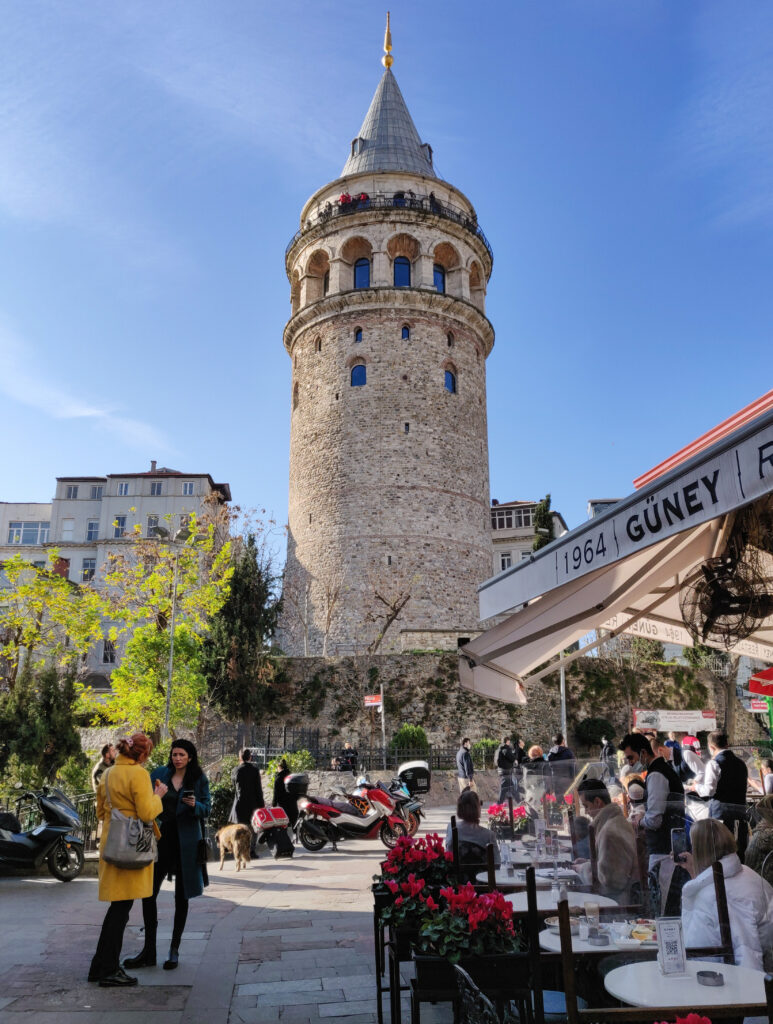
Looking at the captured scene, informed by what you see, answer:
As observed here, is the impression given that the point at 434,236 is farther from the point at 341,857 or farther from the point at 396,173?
the point at 341,857

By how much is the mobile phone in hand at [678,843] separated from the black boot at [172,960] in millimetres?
3174

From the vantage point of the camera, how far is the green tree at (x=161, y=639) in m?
21.0

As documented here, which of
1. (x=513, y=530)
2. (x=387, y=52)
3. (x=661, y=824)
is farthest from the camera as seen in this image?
(x=513, y=530)

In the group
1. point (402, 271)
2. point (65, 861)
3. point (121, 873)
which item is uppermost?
point (402, 271)

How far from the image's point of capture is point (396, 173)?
3375cm

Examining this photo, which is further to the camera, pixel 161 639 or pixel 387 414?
pixel 387 414

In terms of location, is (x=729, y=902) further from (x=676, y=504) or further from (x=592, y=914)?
(x=676, y=504)

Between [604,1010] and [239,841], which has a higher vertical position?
[604,1010]

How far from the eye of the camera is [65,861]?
8828 millimetres

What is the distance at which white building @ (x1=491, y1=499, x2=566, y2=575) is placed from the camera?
171ft

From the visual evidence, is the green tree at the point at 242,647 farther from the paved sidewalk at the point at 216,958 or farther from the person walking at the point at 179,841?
the person walking at the point at 179,841

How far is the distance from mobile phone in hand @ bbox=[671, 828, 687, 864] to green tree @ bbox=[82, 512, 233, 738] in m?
17.7

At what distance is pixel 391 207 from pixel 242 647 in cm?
1843

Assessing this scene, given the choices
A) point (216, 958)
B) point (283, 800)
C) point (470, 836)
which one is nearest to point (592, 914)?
point (470, 836)
